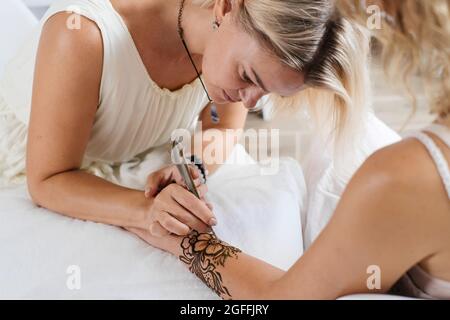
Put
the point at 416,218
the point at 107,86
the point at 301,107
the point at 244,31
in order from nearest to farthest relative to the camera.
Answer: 1. the point at 416,218
2. the point at 244,31
3. the point at 107,86
4. the point at 301,107

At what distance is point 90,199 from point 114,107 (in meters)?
0.20

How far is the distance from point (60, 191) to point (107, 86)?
21cm

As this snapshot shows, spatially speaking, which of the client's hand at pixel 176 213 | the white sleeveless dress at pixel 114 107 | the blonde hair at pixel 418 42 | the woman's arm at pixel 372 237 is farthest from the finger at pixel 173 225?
the blonde hair at pixel 418 42

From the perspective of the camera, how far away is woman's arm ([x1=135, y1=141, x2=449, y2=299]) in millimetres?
588

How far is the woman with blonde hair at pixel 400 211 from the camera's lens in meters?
0.58

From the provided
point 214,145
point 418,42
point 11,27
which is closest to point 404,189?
point 418,42

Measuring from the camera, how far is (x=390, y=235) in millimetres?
618

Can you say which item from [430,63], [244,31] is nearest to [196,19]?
[244,31]

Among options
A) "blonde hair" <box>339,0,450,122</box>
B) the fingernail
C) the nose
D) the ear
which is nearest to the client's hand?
the fingernail

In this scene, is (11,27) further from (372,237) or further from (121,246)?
(372,237)

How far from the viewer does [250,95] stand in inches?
38.6

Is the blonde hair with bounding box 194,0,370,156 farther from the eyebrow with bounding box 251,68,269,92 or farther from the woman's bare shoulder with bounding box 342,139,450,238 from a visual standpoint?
the woman's bare shoulder with bounding box 342,139,450,238

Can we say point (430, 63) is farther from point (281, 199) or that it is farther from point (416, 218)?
point (281, 199)
